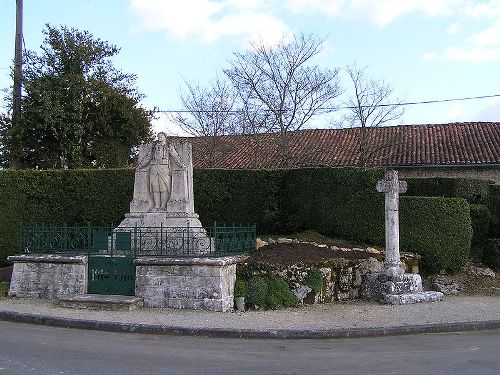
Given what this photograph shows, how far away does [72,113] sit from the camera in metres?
20.9

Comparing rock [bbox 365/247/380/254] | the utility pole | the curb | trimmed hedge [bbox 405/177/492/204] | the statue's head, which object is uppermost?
the utility pole

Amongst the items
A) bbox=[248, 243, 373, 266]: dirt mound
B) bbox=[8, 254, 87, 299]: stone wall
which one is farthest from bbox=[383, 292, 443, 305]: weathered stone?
bbox=[8, 254, 87, 299]: stone wall

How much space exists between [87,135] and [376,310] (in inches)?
566

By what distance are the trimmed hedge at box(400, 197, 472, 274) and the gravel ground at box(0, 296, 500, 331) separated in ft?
7.97

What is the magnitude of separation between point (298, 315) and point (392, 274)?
115 inches

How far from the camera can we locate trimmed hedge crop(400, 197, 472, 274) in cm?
1449

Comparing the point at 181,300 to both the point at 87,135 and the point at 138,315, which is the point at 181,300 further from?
the point at 87,135

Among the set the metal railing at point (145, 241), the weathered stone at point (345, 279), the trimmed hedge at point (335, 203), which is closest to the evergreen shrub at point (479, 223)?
the trimmed hedge at point (335, 203)

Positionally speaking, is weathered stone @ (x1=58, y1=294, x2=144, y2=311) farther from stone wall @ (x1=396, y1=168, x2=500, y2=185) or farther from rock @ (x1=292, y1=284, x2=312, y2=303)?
stone wall @ (x1=396, y1=168, x2=500, y2=185)

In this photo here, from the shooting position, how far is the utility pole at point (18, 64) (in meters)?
A: 21.0

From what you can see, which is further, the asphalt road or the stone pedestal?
the stone pedestal

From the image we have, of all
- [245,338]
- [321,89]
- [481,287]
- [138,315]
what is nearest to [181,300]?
[138,315]

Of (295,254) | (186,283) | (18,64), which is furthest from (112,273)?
(18,64)

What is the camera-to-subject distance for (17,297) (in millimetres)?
12438
